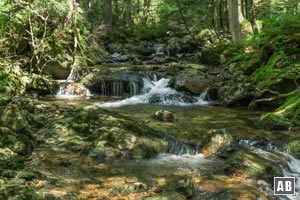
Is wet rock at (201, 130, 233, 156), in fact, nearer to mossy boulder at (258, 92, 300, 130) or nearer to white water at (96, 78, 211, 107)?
mossy boulder at (258, 92, 300, 130)

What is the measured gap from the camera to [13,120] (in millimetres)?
7559

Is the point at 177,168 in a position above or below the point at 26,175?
below

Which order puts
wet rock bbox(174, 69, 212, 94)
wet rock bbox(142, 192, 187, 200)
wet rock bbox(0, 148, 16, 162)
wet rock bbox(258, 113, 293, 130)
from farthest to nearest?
wet rock bbox(174, 69, 212, 94), wet rock bbox(258, 113, 293, 130), wet rock bbox(0, 148, 16, 162), wet rock bbox(142, 192, 187, 200)

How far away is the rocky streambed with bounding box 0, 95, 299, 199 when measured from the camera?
553cm

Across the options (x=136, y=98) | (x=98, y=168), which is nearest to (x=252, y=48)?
(x=136, y=98)

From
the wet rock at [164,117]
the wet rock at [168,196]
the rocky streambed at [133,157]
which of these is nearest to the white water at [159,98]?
the wet rock at [164,117]

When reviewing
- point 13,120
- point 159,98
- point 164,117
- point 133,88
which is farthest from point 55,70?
point 13,120

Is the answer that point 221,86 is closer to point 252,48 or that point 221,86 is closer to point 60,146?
point 252,48

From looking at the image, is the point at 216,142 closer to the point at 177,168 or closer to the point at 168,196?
the point at 177,168

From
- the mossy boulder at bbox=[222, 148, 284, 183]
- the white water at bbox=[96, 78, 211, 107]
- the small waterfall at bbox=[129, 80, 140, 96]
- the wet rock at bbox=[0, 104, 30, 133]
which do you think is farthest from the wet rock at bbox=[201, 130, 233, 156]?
the small waterfall at bbox=[129, 80, 140, 96]

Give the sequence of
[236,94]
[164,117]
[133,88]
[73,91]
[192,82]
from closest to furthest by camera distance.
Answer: [164,117]
[236,94]
[192,82]
[73,91]
[133,88]

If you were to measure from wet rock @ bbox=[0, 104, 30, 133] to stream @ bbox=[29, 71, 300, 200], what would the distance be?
0.68m

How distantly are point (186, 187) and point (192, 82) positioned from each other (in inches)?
306

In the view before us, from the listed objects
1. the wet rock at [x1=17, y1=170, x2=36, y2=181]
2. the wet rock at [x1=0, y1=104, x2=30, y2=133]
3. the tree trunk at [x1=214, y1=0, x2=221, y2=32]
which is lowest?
the wet rock at [x1=17, y1=170, x2=36, y2=181]
